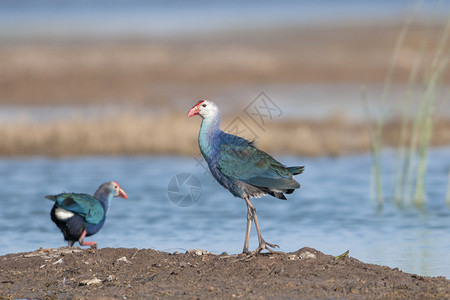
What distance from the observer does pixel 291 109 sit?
2925cm

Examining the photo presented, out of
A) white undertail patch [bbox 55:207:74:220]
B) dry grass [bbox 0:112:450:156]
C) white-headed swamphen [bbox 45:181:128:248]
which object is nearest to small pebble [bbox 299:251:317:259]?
white-headed swamphen [bbox 45:181:128:248]

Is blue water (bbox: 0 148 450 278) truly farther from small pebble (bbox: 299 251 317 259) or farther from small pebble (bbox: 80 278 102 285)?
small pebble (bbox: 80 278 102 285)

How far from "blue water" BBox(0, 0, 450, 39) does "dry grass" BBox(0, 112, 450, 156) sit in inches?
1391

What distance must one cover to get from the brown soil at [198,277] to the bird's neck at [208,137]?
3.90 feet

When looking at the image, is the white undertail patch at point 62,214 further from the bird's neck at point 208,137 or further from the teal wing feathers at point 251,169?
the teal wing feathers at point 251,169

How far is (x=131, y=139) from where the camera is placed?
2217cm

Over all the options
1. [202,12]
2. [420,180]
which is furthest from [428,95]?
[202,12]

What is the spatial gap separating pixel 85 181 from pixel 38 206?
2.48 metres

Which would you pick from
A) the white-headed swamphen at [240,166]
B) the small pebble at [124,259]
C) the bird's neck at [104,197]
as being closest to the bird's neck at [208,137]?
the white-headed swamphen at [240,166]

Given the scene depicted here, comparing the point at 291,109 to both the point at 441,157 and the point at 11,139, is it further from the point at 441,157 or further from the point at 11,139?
the point at 11,139

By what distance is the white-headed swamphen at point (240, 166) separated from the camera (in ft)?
32.7

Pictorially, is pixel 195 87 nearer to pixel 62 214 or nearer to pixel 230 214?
pixel 230 214

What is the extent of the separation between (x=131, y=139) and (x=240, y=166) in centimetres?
1247

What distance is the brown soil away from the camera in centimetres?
862
